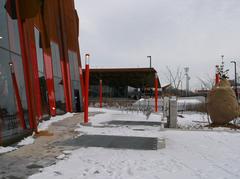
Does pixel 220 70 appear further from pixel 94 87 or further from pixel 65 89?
pixel 94 87

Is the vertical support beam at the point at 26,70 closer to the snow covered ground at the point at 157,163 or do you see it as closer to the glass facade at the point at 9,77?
the glass facade at the point at 9,77

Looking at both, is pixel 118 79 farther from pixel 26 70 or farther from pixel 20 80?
pixel 20 80

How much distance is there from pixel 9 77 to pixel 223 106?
10.5 metres

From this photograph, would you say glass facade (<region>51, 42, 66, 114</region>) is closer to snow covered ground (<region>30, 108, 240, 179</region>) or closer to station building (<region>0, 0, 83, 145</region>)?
station building (<region>0, 0, 83, 145</region>)

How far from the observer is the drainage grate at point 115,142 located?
37.6ft

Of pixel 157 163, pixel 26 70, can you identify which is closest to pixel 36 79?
pixel 26 70

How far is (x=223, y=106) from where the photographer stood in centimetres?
1852

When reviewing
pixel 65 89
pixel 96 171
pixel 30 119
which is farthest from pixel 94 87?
pixel 96 171

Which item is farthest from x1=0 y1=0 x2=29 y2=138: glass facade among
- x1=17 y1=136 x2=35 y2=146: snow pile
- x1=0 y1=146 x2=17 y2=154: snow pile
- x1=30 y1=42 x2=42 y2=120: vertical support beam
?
x1=30 y1=42 x2=42 y2=120: vertical support beam

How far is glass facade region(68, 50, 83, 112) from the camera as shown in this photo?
27.5 m

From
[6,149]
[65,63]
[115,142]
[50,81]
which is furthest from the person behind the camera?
[65,63]

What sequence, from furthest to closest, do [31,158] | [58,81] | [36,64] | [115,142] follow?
[58,81]
[36,64]
[115,142]
[31,158]

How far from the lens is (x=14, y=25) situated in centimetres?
1322

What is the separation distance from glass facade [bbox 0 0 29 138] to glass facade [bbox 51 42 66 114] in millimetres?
9140
